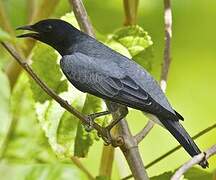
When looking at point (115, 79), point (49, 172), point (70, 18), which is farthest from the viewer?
point (70, 18)

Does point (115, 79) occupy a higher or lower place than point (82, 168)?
higher

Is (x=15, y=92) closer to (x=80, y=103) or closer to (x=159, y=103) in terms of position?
(x=80, y=103)

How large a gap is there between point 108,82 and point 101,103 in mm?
183

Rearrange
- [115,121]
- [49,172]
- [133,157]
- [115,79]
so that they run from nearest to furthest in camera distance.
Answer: [49,172] < [133,157] < [115,121] < [115,79]

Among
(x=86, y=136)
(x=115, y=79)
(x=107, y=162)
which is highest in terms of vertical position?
(x=115, y=79)

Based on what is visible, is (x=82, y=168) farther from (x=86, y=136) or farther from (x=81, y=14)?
(x=81, y=14)

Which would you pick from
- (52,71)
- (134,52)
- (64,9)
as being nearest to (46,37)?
(52,71)

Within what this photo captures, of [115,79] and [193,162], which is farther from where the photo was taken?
[115,79]

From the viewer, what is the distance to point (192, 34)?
299cm

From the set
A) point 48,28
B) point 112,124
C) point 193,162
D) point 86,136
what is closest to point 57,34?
point 48,28

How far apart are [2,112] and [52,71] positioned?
50 cm

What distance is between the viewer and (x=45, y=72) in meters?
2.01

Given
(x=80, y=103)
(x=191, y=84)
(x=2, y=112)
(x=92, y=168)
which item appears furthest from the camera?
(x=191, y=84)

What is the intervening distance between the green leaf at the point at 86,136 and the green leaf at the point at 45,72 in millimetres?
96
